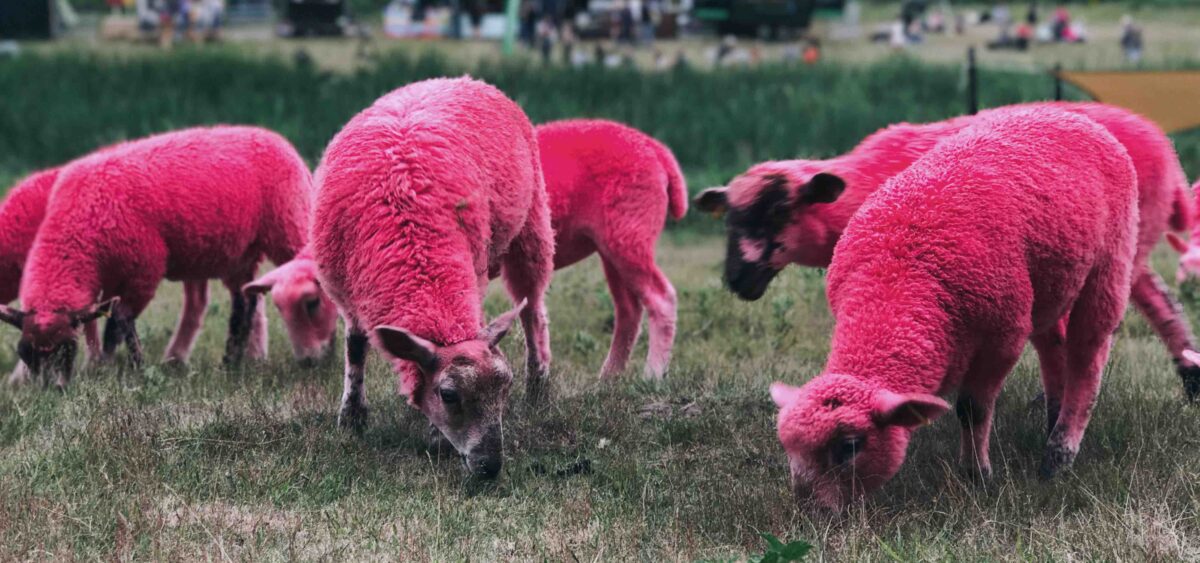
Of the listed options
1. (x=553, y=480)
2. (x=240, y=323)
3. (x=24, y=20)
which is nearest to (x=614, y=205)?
(x=553, y=480)

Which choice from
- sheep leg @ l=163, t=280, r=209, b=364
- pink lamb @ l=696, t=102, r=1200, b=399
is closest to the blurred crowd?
sheep leg @ l=163, t=280, r=209, b=364

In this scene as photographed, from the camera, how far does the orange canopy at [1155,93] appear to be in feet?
39.9

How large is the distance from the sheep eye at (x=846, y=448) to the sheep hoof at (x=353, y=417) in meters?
2.82

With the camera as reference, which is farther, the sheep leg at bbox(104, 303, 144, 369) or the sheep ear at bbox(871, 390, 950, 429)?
the sheep leg at bbox(104, 303, 144, 369)

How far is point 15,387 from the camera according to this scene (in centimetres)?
822

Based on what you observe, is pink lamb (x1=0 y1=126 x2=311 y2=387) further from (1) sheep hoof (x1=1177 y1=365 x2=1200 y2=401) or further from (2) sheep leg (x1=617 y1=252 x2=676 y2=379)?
(1) sheep hoof (x1=1177 y1=365 x2=1200 y2=401)


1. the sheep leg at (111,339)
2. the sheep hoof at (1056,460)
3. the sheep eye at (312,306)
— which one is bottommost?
the sheep leg at (111,339)

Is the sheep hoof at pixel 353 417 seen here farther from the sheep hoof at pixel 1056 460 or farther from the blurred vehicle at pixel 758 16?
the blurred vehicle at pixel 758 16

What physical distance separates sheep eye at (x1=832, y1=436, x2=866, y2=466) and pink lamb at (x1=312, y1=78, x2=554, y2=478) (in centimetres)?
155

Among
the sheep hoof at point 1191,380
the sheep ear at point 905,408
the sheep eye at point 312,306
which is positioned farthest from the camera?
the sheep eye at point 312,306

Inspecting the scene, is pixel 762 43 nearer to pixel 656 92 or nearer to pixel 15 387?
pixel 656 92

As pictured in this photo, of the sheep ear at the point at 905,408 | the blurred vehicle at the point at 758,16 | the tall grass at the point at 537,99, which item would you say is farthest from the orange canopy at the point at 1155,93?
the blurred vehicle at the point at 758,16

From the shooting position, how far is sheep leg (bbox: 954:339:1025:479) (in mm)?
5391

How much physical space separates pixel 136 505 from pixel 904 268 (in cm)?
329
